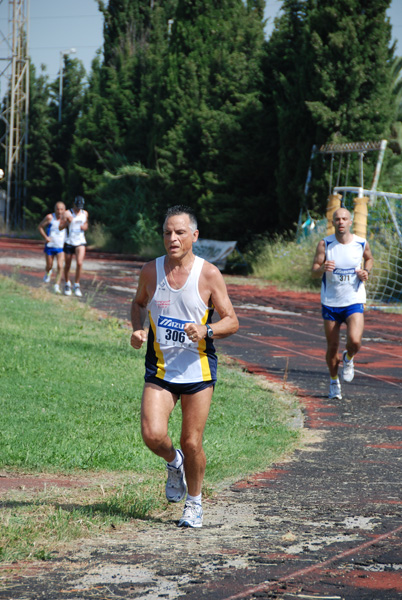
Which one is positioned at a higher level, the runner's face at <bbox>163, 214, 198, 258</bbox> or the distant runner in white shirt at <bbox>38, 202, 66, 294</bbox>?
the runner's face at <bbox>163, 214, 198, 258</bbox>

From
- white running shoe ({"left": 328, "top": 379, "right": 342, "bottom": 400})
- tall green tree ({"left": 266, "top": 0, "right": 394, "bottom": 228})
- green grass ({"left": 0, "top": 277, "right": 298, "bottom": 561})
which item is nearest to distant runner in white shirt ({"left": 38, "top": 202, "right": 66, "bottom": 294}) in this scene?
green grass ({"left": 0, "top": 277, "right": 298, "bottom": 561})

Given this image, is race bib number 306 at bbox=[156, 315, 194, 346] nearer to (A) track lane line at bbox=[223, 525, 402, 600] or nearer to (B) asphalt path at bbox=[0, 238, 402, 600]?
(B) asphalt path at bbox=[0, 238, 402, 600]

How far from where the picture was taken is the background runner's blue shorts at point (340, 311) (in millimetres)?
10359

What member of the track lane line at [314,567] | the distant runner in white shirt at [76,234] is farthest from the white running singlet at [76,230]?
the track lane line at [314,567]

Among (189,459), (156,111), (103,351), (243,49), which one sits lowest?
(103,351)

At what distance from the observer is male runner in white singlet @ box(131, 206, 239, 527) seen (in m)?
5.37

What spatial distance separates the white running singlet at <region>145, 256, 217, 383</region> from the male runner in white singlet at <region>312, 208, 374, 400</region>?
504 cm

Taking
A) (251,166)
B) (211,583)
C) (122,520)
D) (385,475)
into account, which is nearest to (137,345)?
(122,520)

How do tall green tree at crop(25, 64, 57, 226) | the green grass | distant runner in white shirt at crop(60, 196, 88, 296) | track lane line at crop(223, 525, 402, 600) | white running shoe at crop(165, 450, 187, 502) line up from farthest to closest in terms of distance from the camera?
tall green tree at crop(25, 64, 57, 226) < distant runner in white shirt at crop(60, 196, 88, 296) < white running shoe at crop(165, 450, 187, 502) < the green grass < track lane line at crop(223, 525, 402, 600)

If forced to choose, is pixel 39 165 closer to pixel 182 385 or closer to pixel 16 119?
pixel 16 119

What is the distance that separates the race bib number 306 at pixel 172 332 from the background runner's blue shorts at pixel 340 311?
521cm

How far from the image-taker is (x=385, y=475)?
692 cm

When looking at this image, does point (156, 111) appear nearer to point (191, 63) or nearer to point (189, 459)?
point (191, 63)

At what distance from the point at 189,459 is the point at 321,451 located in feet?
8.14
